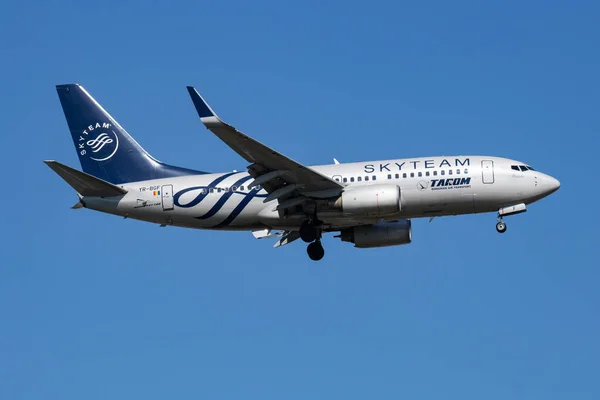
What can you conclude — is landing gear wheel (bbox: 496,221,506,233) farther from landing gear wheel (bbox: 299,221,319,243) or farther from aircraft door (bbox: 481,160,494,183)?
landing gear wheel (bbox: 299,221,319,243)

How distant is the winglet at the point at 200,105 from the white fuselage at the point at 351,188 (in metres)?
7.43

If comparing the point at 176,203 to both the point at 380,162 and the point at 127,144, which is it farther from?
the point at 380,162

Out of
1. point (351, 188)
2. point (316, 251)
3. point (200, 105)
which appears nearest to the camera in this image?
point (200, 105)

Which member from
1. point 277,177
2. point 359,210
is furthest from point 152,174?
point 359,210

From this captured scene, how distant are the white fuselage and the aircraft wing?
1.07 metres

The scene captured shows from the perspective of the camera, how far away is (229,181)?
48.2 metres

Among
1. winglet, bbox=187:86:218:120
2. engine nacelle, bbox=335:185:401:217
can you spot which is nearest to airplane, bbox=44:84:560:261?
engine nacelle, bbox=335:185:401:217

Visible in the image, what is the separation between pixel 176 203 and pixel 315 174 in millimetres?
7050

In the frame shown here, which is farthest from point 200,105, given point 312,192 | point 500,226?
point 500,226

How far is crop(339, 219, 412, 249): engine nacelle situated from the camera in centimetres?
5022

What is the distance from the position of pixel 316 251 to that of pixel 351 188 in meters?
4.96

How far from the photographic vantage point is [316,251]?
50.2 m

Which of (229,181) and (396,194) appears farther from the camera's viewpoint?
(229,181)

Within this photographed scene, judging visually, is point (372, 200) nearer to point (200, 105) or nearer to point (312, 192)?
point (312, 192)
